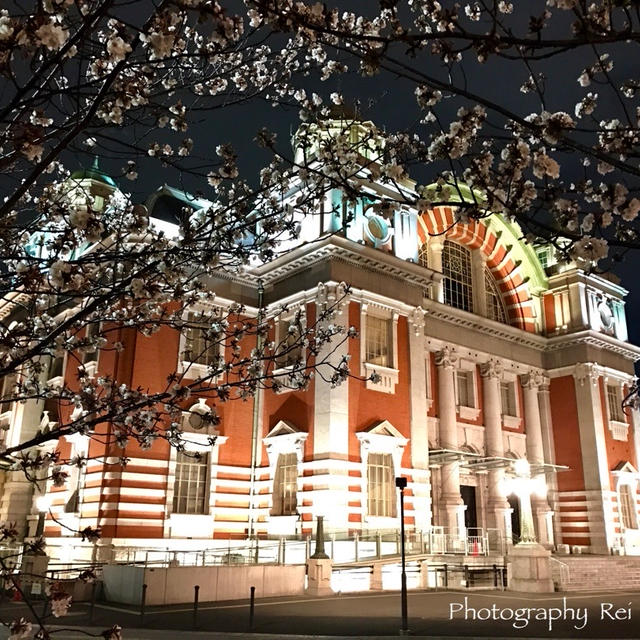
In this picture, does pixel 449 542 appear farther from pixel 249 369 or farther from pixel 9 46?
pixel 9 46

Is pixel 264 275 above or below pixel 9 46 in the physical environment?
above

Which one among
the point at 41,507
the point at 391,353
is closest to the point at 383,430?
the point at 391,353

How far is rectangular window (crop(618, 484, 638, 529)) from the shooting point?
1280 inches

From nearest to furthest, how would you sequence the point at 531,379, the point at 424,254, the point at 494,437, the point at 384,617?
the point at 384,617 → the point at 494,437 → the point at 424,254 → the point at 531,379

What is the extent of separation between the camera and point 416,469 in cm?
2481

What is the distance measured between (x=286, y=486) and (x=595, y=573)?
11.1 metres

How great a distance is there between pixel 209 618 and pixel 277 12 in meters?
12.4

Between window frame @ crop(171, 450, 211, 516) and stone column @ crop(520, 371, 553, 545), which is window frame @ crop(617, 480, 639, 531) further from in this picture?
window frame @ crop(171, 450, 211, 516)

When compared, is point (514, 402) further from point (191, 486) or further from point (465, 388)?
point (191, 486)

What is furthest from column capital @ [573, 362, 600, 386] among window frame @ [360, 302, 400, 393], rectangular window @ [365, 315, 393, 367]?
rectangular window @ [365, 315, 393, 367]

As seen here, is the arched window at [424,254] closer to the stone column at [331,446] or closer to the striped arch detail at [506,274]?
the striped arch detail at [506,274]

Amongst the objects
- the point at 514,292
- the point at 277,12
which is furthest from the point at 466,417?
the point at 277,12

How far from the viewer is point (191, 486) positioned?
24.1 m

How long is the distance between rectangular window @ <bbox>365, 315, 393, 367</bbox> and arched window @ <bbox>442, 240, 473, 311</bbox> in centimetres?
685
